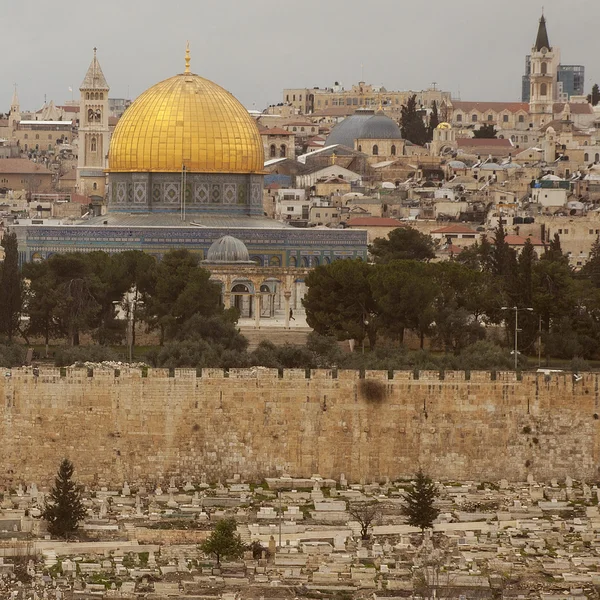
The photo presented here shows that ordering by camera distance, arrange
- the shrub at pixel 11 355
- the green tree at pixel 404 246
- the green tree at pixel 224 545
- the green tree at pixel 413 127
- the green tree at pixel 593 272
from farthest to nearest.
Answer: the green tree at pixel 413 127, the green tree at pixel 404 246, the green tree at pixel 593 272, the shrub at pixel 11 355, the green tree at pixel 224 545

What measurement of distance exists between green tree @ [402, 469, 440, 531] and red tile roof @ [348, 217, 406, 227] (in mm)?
60666

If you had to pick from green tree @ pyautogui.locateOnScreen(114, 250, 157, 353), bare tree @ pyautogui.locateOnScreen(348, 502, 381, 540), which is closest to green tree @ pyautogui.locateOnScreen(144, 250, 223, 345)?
green tree @ pyautogui.locateOnScreen(114, 250, 157, 353)

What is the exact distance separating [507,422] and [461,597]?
336 inches

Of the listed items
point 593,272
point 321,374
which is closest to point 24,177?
point 593,272

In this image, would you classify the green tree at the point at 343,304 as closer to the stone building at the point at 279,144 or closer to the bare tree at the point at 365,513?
the bare tree at the point at 365,513

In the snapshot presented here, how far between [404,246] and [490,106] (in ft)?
308

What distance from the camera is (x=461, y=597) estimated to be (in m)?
34.9

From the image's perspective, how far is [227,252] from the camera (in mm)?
71812

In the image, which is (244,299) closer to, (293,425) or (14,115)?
(293,425)

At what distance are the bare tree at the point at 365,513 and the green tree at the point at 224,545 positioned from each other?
217cm

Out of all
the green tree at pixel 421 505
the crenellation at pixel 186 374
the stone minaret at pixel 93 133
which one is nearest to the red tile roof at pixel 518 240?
the stone minaret at pixel 93 133

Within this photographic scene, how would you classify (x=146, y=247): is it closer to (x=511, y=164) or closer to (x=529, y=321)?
(x=529, y=321)

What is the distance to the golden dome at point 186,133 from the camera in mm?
75500

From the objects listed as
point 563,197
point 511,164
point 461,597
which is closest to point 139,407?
point 461,597
